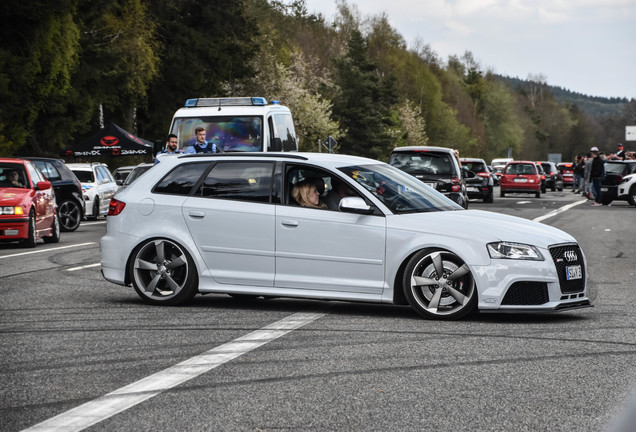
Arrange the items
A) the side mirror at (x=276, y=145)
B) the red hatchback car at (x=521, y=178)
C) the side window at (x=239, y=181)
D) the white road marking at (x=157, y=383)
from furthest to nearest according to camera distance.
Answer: the red hatchback car at (x=521, y=178) < the side mirror at (x=276, y=145) < the side window at (x=239, y=181) < the white road marking at (x=157, y=383)

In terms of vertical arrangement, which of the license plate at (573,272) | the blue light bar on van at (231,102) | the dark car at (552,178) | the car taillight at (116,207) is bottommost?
the dark car at (552,178)

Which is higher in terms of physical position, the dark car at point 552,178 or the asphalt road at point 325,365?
the asphalt road at point 325,365

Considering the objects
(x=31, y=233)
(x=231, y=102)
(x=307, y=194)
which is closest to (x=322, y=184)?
(x=307, y=194)

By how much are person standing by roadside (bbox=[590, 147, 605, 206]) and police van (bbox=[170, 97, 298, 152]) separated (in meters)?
17.8

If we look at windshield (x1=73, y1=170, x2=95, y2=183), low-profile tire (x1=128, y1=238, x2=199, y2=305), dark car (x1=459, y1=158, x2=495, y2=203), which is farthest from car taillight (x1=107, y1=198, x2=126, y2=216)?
dark car (x1=459, y1=158, x2=495, y2=203)

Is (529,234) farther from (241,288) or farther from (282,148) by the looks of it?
(282,148)

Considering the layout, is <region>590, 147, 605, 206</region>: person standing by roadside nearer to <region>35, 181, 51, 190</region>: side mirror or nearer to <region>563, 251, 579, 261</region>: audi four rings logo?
<region>35, 181, 51, 190</region>: side mirror

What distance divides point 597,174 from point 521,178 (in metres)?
12.1

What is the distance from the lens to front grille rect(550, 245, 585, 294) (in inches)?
351

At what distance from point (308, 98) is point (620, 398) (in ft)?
252

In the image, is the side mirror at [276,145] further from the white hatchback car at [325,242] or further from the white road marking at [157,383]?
the white road marking at [157,383]

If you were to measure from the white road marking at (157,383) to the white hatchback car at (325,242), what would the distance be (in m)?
0.95

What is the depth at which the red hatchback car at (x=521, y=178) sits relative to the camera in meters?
49.2

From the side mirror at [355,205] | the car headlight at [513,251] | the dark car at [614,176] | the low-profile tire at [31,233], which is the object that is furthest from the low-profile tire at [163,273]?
the dark car at [614,176]
